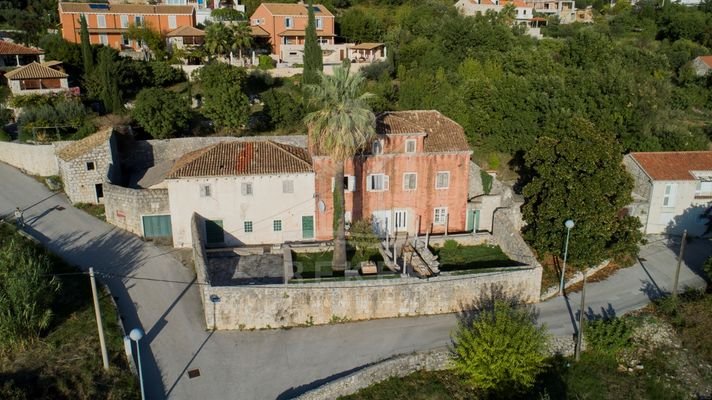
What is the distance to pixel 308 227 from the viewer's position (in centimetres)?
3544

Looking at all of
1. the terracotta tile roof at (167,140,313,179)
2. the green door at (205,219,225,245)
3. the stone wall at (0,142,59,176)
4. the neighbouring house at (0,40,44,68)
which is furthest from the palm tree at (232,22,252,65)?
the green door at (205,219,225,245)

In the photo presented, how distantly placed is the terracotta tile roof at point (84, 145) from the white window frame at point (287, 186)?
14.0 meters

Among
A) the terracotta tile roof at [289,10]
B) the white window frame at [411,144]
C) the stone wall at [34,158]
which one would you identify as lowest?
the stone wall at [34,158]

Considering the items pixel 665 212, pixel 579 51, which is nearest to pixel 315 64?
pixel 579 51

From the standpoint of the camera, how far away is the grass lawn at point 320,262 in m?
31.4

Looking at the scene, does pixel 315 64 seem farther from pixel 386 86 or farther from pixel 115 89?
pixel 115 89

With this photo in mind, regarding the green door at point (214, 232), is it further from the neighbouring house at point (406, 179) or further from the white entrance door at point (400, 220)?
the white entrance door at point (400, 220)

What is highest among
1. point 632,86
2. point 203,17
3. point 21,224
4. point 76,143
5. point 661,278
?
point 203,17

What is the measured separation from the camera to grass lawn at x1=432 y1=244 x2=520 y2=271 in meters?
33.3

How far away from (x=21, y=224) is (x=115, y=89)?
18547 mm

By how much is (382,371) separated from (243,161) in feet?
51.2

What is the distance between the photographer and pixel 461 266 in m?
33.2

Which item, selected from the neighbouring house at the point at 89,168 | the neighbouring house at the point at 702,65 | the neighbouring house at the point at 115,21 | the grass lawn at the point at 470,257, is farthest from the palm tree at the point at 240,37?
the neighbouring house at the point at 702,65

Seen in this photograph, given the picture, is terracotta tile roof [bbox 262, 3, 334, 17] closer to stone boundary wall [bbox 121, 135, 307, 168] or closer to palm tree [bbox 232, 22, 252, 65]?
palm tree [bbox 232, 22, 252, 65]
